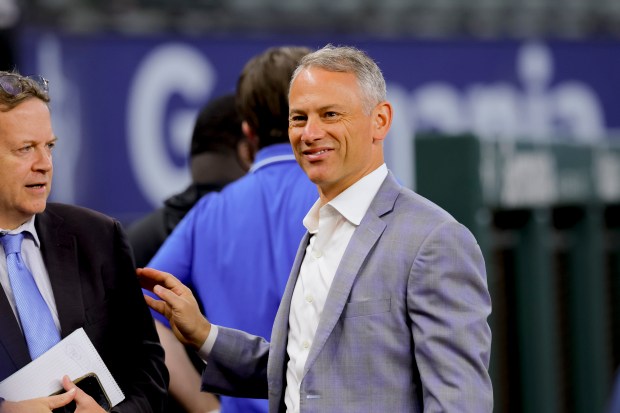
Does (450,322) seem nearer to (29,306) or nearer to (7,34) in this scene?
(29,306)

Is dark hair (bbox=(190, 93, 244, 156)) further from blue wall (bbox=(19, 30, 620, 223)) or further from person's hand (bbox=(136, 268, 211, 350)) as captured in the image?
blue wall (bbox=(19, 30, 620, 223))

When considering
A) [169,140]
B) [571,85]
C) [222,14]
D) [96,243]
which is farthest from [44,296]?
[571,85]

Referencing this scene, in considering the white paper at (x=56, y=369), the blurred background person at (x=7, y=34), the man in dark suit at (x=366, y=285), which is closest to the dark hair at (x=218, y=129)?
the man in dark suit at (x=366, y=285)

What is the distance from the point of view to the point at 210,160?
3.74m

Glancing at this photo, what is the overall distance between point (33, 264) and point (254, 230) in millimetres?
778

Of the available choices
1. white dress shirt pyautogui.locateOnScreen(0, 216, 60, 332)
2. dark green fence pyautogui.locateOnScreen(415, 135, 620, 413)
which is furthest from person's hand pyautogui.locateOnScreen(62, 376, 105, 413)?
dark green fence pyautogui.locateOnScreen(415, 135, 620, 413)

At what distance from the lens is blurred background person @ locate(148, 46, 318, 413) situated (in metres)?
3.08

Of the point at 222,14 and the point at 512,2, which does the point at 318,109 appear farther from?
the point at 512,2

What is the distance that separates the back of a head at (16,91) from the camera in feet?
7.80

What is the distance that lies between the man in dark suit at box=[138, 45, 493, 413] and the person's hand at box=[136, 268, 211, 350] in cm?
22

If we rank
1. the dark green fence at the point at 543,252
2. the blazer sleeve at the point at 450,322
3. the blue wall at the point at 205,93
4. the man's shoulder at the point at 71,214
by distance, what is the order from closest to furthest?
1. the blazer sleeve at the point at 450,322
2. the man's shoulder at the point at 71,214
3. the dark green fence at the point at 543,252
4. the blue wall at the point at 205,93

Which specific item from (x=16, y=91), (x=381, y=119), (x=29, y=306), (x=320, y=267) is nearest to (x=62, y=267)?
(x=29, y=306)

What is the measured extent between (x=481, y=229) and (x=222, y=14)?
130 inches

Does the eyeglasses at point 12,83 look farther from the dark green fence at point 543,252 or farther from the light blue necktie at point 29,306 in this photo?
the dark green fence at point 543,252
